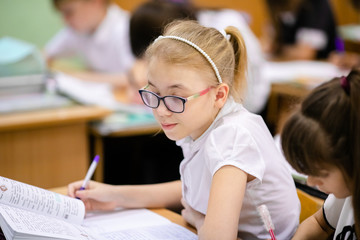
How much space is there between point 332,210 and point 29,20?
3752 mm

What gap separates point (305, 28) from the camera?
13.7ft

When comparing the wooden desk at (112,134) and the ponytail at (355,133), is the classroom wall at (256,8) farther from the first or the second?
the ponytail at (355,133)

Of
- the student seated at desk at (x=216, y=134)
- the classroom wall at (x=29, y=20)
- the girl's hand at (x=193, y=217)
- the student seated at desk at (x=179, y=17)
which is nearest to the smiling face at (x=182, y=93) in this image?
the student seated at desk at (x=216, y=134)

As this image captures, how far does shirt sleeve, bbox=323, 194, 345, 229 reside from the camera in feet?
3.85

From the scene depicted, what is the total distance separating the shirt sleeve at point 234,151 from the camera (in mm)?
1188

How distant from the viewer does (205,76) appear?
125 centimetres

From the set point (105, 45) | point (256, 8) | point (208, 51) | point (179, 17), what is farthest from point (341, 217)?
point (256, 8)

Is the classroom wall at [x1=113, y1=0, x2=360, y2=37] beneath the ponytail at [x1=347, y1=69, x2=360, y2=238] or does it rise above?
beneath

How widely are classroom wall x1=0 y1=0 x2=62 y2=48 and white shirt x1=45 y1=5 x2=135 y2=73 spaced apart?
2.58ft

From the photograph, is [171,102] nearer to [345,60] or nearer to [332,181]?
[332,181]

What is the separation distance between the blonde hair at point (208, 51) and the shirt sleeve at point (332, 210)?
346mm

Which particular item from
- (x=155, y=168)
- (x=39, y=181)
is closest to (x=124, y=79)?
(x=155, y=168)

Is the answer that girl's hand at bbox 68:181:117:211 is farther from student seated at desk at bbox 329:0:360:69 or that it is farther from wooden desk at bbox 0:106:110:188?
student seated at desk at bbox 329:0:360:69

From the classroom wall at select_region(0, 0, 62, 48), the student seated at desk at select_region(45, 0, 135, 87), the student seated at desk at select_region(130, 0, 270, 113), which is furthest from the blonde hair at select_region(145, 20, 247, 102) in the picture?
the classroom wall at select_region(0, 0, 62, 48)
